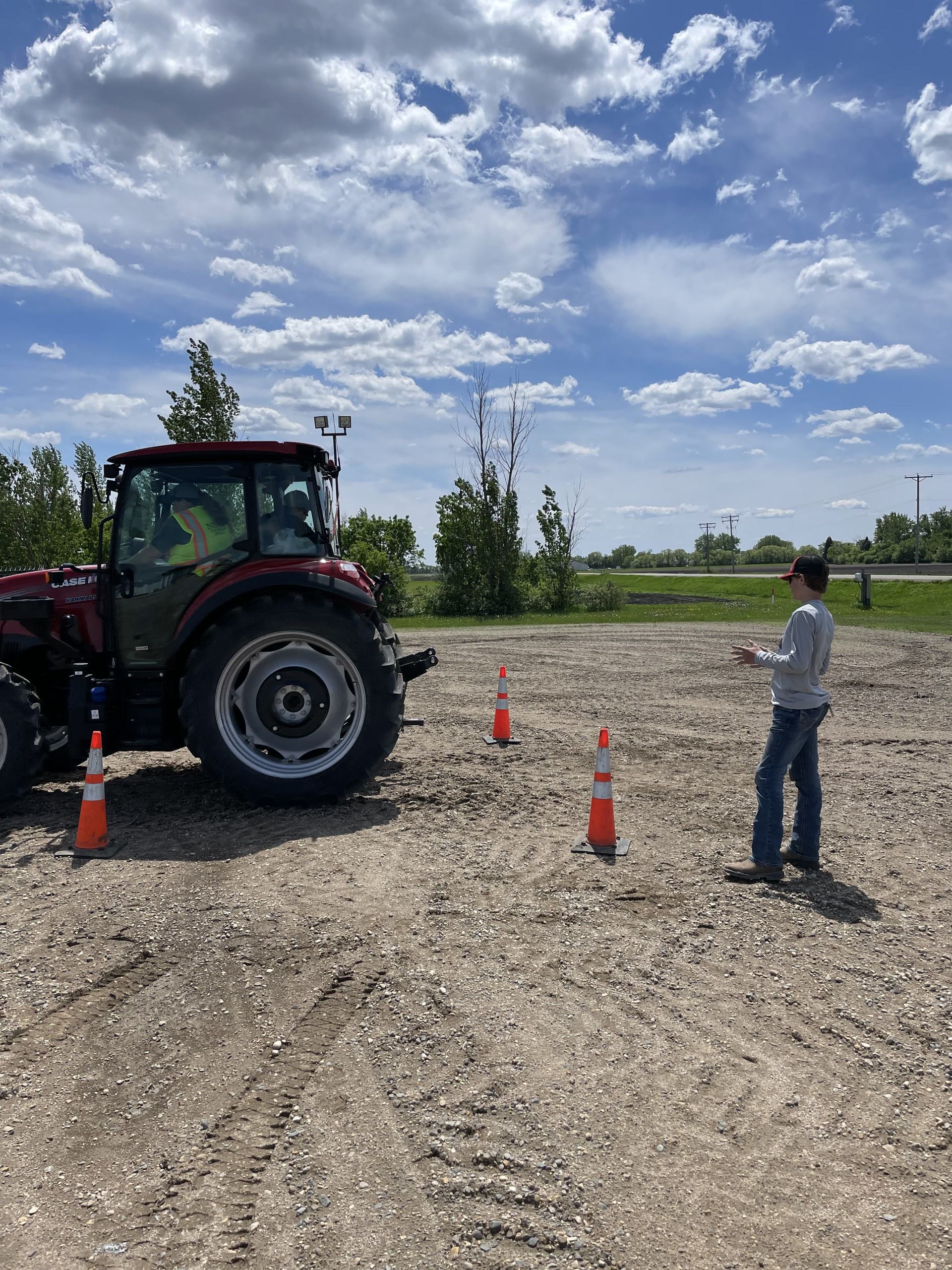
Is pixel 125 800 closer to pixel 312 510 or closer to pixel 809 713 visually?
pixel 312 510

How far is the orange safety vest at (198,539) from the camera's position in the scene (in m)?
6.64

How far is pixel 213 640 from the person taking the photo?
628cm

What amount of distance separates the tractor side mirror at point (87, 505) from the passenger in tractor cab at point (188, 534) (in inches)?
16.8

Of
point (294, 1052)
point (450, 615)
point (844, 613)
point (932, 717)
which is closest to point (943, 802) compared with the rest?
point (932, 717)

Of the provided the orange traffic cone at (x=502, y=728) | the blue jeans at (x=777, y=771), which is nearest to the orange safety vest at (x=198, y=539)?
the orange traffic cone at (x=502, y=728)

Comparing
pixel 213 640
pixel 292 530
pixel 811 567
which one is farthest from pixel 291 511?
pixel 811 567

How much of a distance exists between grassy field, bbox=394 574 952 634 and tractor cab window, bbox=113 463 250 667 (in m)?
22.1

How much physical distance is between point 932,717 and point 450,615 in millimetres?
29630

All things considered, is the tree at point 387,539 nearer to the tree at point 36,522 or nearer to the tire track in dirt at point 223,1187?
the tree at point 36,522

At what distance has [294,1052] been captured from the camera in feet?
11.0

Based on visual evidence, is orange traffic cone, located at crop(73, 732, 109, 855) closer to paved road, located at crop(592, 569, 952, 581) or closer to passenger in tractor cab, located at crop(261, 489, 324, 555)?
passenger in tractor cab, located at crop(261, 489, 324, 555)

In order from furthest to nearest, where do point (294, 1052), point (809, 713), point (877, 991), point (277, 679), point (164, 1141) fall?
point (277, 679)
point (809, 713)
point (877, 991)
point (294, 1052)
point (164, 1141)

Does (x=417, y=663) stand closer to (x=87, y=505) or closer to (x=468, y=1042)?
(x=87, y=505)

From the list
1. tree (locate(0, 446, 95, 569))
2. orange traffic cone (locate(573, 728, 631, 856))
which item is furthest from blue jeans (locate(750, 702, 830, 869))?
tree (locate(0, 446, 95, 569))
